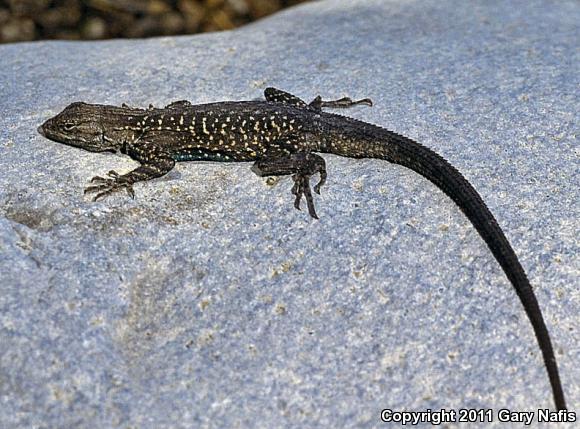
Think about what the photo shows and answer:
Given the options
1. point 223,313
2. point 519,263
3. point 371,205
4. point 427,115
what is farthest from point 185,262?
point 427,115

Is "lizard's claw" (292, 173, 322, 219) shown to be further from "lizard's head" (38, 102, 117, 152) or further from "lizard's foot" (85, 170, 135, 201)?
"lizard's head" (38, 102, 117, 152)

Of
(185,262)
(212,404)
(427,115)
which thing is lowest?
(212,404)

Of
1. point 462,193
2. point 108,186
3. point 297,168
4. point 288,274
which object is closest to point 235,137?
point 297,168

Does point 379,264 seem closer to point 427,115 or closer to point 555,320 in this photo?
point 555,320
